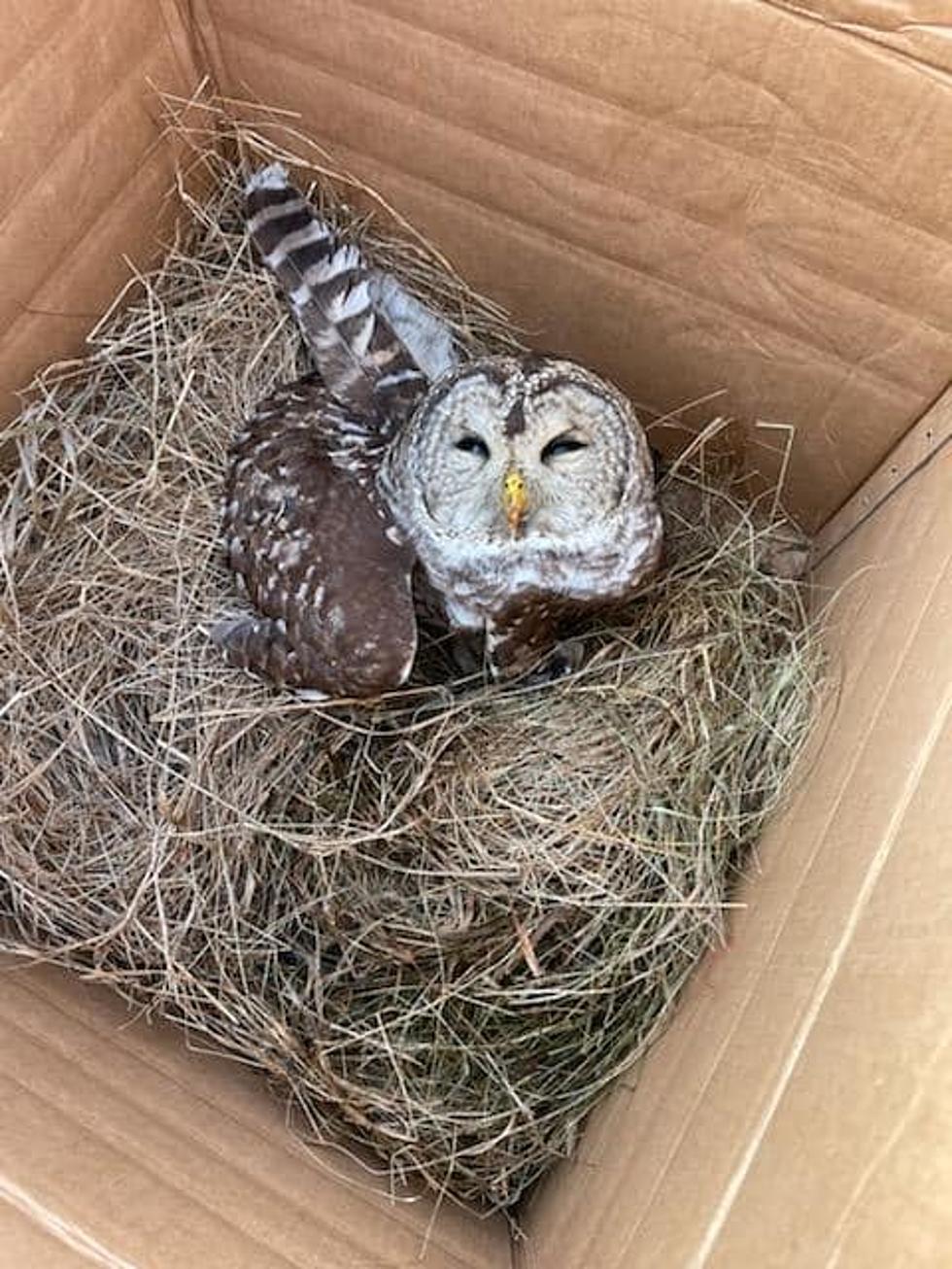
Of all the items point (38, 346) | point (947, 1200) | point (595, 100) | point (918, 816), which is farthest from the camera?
point (38, 346)

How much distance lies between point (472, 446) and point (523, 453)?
7 cm

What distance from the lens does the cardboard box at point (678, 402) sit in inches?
32.4

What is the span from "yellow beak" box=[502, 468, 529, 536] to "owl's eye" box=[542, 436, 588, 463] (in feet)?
0.17

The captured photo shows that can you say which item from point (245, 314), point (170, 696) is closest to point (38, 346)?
point (245, 314)

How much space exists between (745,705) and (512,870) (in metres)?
0.31

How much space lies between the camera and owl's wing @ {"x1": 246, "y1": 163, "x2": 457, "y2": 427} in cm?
145

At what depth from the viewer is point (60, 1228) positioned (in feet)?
2.83

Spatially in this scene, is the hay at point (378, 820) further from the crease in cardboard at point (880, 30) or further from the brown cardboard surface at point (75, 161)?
the crease in cardboard at point (880, 30)

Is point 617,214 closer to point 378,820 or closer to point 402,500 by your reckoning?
point 402,500

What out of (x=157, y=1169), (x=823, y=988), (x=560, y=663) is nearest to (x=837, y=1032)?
(x=823, y=988)

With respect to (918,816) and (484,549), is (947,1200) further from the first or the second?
(484,549)

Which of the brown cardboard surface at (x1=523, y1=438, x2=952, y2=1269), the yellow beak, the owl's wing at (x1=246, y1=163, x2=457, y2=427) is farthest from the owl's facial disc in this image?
the brown cardboard surface at (x1=523, y1=438, x2=952, y2=1269)

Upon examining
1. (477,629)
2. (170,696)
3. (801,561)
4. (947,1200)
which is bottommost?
(170,696)

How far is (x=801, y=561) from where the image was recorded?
59.0 inches
